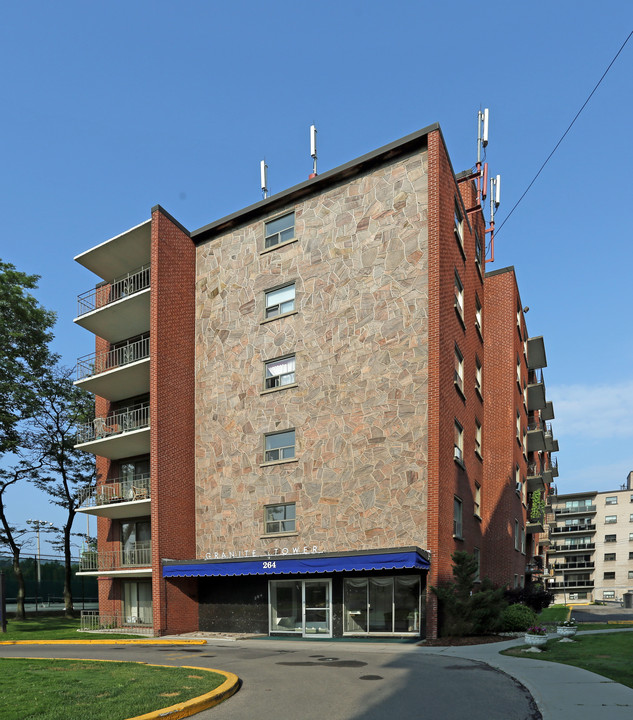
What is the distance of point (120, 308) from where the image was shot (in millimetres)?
31703

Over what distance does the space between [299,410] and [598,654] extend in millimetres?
13778

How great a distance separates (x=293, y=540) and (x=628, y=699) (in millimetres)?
16588

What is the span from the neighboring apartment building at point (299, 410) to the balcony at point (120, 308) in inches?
4.5

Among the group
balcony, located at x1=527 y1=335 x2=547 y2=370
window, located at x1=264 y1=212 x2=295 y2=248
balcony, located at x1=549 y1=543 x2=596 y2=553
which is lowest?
balcony, located at x1=549 y1=543 x2=596 y2=553

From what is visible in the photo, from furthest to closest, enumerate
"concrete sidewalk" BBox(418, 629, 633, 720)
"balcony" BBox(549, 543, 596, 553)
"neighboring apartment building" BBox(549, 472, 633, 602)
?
"balcony" BBox(549, 543, 596, 553) < "neighboring apartment building" BBox(549, 472, 633, 602) < "concrete sidewalk" BBox(418, 629, 633, 720)

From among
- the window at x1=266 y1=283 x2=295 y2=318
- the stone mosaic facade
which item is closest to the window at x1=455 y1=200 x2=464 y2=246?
the stone mosaic facade

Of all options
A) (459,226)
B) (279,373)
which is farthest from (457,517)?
(459,226)

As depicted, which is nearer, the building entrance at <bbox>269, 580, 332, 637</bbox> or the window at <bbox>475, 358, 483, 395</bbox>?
the building entrance at <bbox>269, 580, 332, 637</bbox>

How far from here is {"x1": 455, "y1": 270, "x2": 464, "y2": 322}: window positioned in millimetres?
28016

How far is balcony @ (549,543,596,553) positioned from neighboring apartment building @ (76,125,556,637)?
326 ft

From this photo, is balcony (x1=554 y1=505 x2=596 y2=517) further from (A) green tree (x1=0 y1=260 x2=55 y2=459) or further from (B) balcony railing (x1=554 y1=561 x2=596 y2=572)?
(A) green tree (x1=0 y1=260 x2=55 y2=459)

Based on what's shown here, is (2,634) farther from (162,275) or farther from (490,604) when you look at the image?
(490,604)

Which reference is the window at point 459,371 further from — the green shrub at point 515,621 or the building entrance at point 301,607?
the building entrance at point 301,607

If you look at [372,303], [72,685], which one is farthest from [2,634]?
[372,303]
